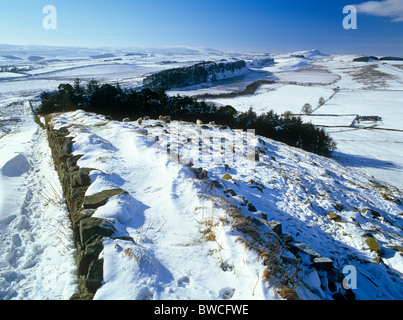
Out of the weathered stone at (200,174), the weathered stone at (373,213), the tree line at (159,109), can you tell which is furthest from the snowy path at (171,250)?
the tree line at (159,109)

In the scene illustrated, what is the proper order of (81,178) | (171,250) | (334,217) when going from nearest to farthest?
(171,250) → (81,178) → (334,217)

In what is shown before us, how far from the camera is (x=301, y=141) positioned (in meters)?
26.8

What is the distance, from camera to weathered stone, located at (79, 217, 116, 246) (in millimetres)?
3947

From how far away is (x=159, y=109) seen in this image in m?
22.3

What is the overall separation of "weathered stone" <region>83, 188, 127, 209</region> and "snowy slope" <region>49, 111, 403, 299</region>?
0.26 meters

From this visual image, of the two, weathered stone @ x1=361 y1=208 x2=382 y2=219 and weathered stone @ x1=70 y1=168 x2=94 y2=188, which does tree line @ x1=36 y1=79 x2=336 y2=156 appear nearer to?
weathered stone @ x1=70 y1=168 x2=94 y2=188

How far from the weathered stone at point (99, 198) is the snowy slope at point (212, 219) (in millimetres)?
259

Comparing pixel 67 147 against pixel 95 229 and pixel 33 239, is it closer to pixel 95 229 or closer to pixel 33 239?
pixel 33 239

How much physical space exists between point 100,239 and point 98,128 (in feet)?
29.4

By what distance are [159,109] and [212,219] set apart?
64.5ft

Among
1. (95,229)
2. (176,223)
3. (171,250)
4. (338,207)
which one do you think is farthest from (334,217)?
(95,229)

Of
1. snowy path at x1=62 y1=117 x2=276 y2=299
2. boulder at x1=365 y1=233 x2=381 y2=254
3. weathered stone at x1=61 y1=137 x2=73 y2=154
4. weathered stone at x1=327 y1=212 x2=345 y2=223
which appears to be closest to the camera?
snowy path at x1=62 y1=117 x2=276 y2=299

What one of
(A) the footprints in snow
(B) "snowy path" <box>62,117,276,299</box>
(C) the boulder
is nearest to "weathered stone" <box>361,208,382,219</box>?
(C) the boulder
